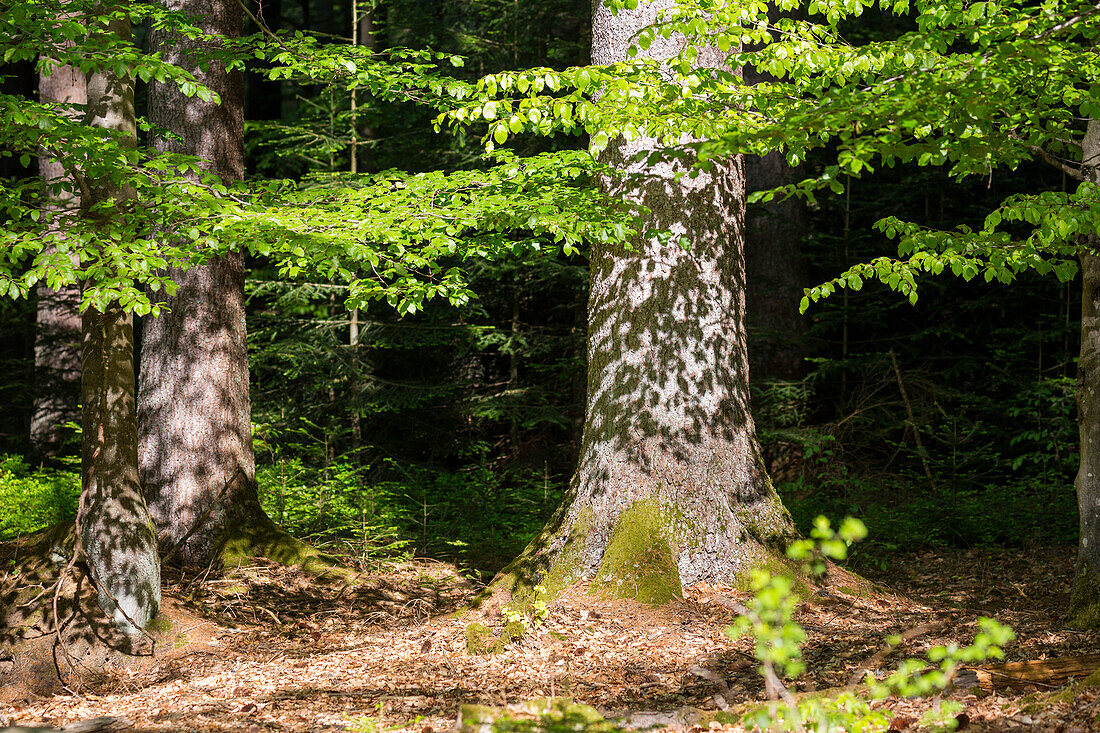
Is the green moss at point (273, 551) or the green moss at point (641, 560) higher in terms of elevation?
the green moss at point (641, 560)

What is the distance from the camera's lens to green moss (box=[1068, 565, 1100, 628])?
4.98 m

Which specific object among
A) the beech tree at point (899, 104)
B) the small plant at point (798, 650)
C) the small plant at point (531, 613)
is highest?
the beech tree at point (899, 104)

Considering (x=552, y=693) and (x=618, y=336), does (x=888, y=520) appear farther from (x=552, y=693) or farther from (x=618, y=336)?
(x=552, y=693)

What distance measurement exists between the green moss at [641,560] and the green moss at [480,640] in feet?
2.50

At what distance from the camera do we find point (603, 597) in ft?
17.1

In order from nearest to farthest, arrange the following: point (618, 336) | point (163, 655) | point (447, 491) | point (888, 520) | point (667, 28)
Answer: point (667, 28)
point (163, 655)
point (618, 336)
point (888, 520)
point (447, 491)

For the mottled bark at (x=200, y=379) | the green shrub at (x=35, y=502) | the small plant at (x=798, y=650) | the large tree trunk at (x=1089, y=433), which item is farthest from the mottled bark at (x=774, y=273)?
the small plant at (x=798, y=650)

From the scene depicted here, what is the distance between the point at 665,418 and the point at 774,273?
22.0 feet

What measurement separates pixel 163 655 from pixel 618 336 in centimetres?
361

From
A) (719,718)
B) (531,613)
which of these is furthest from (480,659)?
(719,718)

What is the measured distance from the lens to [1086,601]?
5.06 metres

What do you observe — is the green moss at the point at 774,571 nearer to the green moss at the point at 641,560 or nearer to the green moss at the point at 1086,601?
the green moss at the point at 641,560

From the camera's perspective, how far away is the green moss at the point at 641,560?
522cm

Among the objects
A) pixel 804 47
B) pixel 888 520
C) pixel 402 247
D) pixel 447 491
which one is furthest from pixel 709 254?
pixel 447 491
